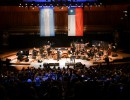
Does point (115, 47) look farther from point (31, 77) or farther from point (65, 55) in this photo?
point (31, 77)

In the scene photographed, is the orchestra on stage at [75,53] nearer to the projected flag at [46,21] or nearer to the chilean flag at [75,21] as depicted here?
the chilean flag at [75,21]

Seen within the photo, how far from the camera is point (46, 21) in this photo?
987 inches

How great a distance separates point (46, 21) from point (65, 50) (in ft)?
11.4

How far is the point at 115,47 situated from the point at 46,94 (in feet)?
50.4

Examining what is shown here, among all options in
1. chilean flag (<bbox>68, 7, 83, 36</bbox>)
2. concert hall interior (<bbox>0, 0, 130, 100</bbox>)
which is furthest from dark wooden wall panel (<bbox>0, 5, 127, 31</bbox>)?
chilean flag (<bbox>68, 7, 83, 36</bbox>)

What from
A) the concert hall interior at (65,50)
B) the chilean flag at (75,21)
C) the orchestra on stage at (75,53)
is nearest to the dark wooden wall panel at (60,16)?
the concert hall interior at (65,50)

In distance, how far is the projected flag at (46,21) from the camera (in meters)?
24.6

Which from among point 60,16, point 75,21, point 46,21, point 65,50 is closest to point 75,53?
point 65,50

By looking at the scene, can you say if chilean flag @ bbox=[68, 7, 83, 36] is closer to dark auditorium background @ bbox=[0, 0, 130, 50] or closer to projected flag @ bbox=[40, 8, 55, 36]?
projected flag @ bbox=[40, 8, 55, 36]

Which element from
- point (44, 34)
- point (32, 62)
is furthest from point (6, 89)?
point (44, 34)

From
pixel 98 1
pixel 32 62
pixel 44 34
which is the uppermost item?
pixel 98 1

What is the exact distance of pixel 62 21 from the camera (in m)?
29.0

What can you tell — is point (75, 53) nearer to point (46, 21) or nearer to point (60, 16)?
point (46, 21)

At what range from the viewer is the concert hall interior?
1003 cm
